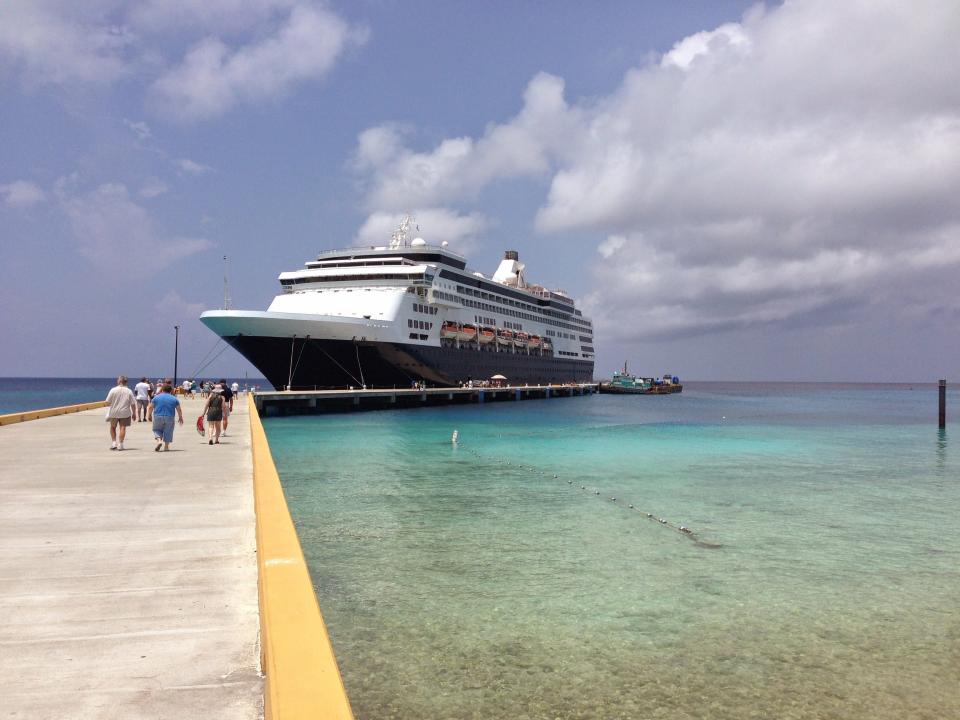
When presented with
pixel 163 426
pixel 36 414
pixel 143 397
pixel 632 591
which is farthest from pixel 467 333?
pixel 632 591

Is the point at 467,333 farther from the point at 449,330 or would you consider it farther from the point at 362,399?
the point at 362,399

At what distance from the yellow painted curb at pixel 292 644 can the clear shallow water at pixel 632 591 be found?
1740 mm

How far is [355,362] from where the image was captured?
50.1m

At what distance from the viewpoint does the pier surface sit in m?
3.53

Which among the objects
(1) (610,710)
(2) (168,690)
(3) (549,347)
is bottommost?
(1) (610,710)

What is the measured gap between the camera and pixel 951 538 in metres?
13.1

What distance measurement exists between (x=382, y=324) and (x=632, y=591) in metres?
41.8

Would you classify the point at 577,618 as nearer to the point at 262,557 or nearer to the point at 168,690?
the point at 262,557

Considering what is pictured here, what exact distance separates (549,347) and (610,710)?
266 feet

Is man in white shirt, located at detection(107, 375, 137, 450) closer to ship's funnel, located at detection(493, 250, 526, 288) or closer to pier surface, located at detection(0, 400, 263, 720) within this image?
pier surface, located at detection(0, 400, 263, 720)

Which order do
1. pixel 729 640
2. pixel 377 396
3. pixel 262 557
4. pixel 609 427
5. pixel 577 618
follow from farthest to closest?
→ pixel 377 396
pixel 609 427
pixel 577 618
pixel 729 640
pixel 262 557

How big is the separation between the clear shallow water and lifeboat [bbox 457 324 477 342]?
4003cm

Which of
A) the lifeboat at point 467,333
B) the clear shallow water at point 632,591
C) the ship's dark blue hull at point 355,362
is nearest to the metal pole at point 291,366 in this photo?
the ship's dark blue hull at point 355,362

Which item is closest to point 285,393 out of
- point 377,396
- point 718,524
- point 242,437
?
point 377,396
